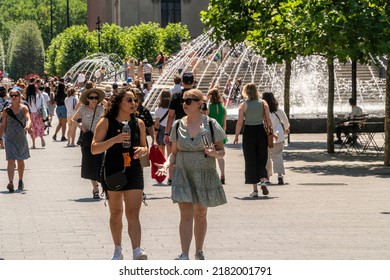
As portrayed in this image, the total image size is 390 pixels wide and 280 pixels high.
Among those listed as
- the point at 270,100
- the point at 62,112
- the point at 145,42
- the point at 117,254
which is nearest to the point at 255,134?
the point at 270,100

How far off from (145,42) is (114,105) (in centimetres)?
7897

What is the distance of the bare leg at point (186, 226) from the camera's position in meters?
12.5

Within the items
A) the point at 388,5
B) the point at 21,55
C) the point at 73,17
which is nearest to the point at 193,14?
the point at 21,55

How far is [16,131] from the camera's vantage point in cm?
2130

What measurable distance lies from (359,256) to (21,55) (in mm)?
118460

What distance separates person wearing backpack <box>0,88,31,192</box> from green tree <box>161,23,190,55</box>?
70.7 meters

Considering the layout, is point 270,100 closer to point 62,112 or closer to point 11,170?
point 11,170

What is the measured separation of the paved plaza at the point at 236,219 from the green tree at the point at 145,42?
2589 inches

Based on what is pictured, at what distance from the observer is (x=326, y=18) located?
970 inches

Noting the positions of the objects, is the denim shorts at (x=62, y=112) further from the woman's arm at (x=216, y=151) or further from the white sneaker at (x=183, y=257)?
the white sneaker at (x=183, y=257)

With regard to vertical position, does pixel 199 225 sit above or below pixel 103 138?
below

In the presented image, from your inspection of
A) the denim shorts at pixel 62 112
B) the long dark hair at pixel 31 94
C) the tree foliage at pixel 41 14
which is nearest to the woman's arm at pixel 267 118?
the long dark hair at pixel 31 94
